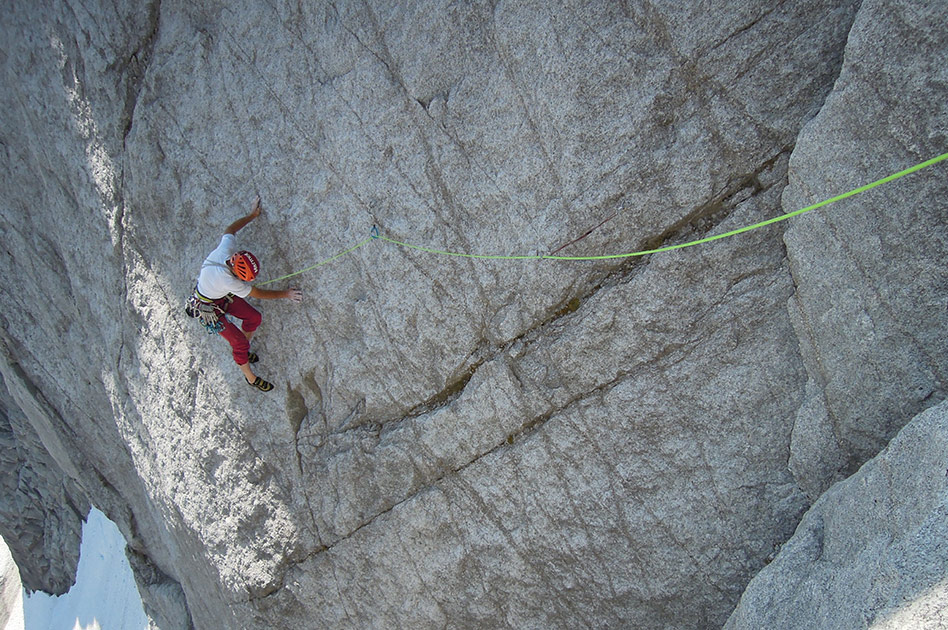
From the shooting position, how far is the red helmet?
4895 mm

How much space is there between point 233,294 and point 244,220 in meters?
0.64

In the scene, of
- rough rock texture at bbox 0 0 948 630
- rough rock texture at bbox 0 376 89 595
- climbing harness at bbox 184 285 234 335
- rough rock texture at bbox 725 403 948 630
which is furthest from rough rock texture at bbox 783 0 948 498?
rough rock texture at bbox 0 376 89 595

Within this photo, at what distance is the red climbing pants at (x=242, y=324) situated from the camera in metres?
5.27

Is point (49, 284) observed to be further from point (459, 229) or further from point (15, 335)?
point (459, 229)

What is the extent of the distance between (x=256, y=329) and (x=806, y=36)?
15.7ft

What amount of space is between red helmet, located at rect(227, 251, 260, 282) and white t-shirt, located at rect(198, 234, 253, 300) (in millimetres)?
101

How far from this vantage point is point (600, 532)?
194 inches

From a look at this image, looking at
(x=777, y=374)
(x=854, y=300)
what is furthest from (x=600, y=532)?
(x=854, y=300)

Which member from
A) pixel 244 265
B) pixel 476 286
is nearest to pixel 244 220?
pixel 244 265

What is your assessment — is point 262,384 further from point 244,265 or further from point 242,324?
point 244,265

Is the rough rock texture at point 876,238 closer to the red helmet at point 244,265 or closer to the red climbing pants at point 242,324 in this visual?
the red helmet at point 244,265

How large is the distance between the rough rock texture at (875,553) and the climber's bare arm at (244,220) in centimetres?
465

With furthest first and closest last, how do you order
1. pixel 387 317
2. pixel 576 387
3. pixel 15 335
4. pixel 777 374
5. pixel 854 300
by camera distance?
pixel 15 335
pixel 387 317
pixel 576 387
pixel 777 374
pixel 854 300

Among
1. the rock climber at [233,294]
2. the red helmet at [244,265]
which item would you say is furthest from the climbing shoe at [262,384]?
the red helmet at [244,265]
